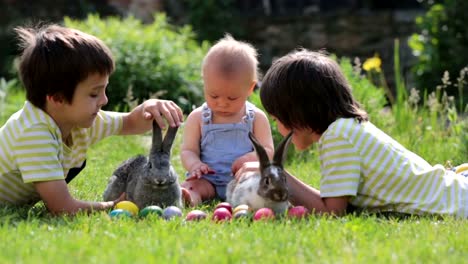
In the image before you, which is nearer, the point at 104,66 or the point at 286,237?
the point at 286,237

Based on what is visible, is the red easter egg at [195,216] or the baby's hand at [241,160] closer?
the red easter egg at [195,216]

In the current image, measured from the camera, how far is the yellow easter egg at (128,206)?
174 inches

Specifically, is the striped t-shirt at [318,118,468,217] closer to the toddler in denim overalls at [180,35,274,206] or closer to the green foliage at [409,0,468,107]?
the toddler in denim overalls at [180,35,274,206]

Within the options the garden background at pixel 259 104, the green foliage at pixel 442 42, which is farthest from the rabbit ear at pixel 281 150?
the green foliage at pixel 442 42

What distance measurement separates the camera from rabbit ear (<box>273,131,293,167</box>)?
4.32m

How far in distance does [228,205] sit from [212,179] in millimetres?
1031

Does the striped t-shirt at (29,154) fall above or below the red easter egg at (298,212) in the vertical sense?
above

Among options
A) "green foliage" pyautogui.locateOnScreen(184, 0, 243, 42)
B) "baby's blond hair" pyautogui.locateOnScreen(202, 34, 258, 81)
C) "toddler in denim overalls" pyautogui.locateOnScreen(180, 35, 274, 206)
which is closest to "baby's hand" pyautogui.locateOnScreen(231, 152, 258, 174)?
"toddler in denim overalls" pyautogui.locateOnScreen(180, 35, 274, 206)

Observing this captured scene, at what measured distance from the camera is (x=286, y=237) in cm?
367

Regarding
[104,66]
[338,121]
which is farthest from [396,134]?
[104,66]

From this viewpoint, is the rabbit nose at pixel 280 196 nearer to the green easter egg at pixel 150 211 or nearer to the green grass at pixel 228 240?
the green grass at pixel 228 240

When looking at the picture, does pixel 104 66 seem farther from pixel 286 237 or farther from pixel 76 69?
pixel 286 237

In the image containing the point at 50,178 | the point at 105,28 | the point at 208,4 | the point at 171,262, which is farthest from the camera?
the point at 208,4

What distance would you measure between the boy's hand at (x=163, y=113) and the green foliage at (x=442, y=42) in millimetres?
6225
